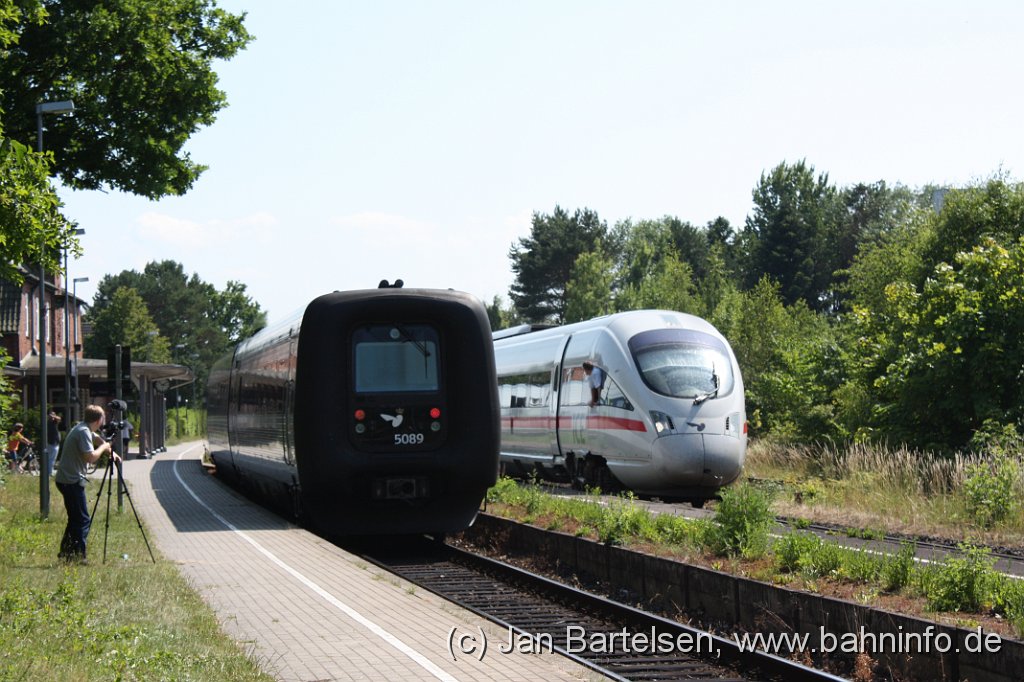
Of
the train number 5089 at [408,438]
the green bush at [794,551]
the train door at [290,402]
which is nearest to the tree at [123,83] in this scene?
the train door at [290,402]

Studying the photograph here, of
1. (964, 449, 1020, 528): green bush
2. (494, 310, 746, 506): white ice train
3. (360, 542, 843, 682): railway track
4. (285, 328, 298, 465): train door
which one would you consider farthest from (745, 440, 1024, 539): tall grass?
(285, 328, 298, 465): train door

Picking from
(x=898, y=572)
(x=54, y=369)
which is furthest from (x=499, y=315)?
(x=898, y=572)

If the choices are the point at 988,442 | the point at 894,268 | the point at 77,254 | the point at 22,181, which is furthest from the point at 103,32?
the point at 894,268

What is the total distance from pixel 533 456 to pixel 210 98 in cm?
1006

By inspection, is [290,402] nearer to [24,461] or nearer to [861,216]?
[24,461]

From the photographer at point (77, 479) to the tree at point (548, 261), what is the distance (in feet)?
252

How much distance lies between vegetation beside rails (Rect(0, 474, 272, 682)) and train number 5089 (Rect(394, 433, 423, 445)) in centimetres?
312

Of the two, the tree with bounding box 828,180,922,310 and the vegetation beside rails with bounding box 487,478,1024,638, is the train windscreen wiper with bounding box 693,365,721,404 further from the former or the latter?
the tree with bounding box 828,180,922,310

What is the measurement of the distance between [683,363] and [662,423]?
119 centimetres

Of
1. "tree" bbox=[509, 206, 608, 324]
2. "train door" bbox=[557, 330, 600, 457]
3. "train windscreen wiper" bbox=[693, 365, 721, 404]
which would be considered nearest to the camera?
"train windscreen wiper" bbox=[693, 365, 721, 404]

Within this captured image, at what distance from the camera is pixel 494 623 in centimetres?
1064

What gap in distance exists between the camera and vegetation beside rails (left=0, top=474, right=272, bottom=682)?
291 inches

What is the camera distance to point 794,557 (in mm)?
11828

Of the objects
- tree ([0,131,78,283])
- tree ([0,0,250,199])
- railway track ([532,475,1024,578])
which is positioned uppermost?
tree ([0,0,250,199])
